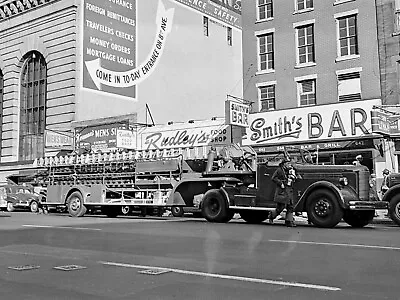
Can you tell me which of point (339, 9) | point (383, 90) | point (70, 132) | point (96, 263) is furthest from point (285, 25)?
point (96, 263)

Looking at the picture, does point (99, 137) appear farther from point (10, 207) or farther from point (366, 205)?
point (366, 205)

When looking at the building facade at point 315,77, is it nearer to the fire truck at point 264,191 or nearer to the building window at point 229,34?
the fire truck at point 264,191

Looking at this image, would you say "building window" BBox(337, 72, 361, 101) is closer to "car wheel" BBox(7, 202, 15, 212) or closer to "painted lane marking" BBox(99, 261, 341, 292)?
"car wheel" BBox(7, 202, 15, 212)

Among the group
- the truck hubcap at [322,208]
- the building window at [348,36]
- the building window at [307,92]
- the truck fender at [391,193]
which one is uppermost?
the building window at [348,36]

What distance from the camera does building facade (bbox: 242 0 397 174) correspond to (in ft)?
83.5

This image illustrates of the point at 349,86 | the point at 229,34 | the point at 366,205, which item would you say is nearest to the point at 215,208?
the point at 366,205

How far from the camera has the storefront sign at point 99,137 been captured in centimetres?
3391

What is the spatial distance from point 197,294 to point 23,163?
3373 cm

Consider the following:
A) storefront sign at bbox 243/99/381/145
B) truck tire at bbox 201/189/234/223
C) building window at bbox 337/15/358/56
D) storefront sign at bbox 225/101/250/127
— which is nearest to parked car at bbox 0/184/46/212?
storefront sign at bbox 225/101/250/127

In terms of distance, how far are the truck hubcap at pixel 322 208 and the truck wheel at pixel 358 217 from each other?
0.92m

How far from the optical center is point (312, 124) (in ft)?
86.8

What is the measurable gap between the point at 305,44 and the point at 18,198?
18562 mm

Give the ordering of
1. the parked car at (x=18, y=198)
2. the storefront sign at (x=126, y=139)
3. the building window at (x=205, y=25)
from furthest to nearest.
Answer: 1. the building window at (x=205, y=25)
2. the storefront sign at (x=126, y=139)
3. the parked car at (x=18, y=198)

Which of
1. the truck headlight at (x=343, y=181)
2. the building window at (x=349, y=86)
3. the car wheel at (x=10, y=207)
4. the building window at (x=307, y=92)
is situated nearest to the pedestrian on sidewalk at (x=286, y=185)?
the truck headlight at (x=343, y=181)
